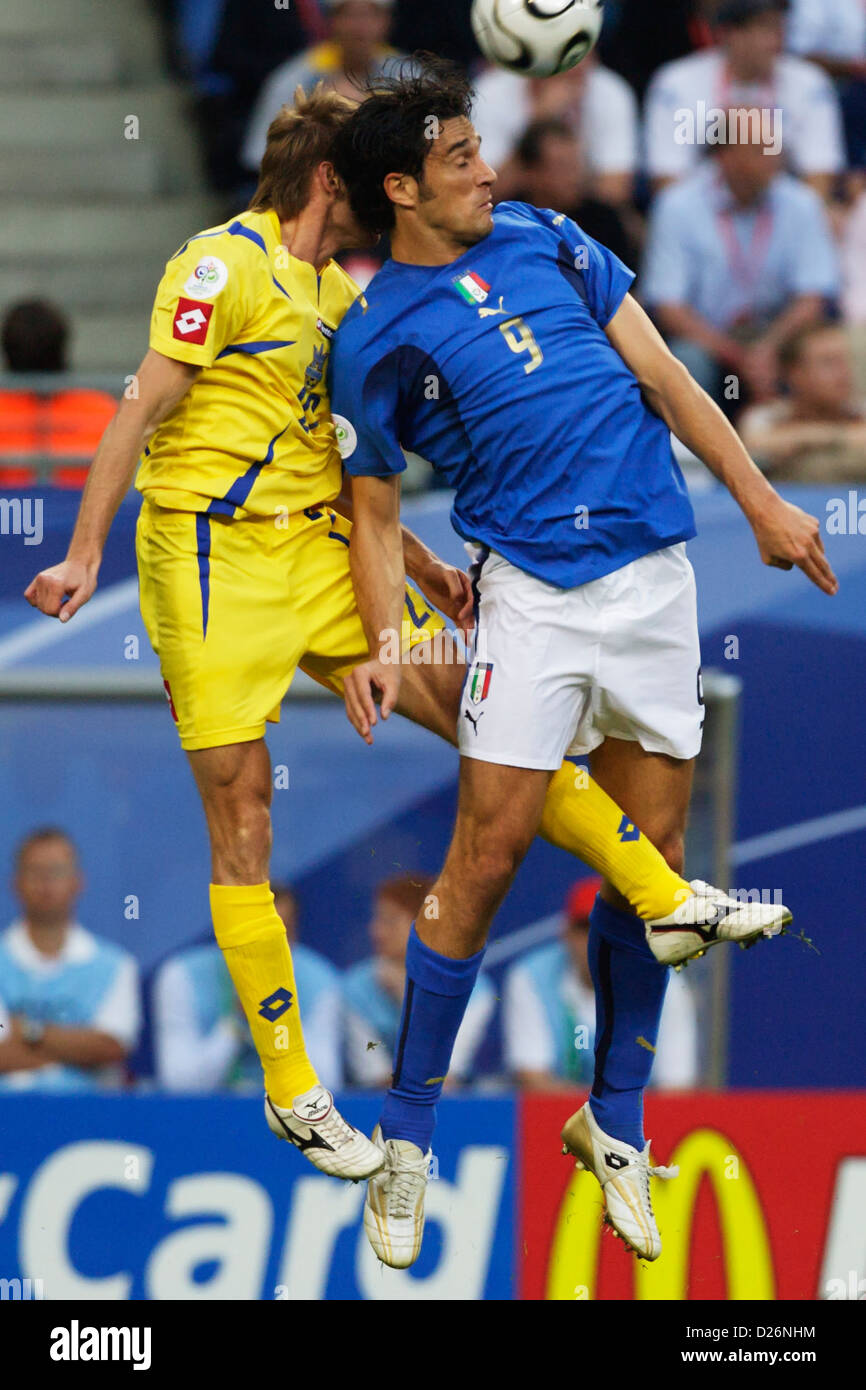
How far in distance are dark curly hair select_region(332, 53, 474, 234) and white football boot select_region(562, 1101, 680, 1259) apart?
2.10 meters

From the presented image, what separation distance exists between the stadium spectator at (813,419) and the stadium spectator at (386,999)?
1961mm

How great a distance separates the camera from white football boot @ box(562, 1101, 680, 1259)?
4812 millimetres

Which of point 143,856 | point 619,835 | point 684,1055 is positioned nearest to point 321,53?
point 143,856

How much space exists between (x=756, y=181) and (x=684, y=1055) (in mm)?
3385

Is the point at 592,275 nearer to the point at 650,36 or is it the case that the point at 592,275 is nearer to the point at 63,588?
the point at 63,588

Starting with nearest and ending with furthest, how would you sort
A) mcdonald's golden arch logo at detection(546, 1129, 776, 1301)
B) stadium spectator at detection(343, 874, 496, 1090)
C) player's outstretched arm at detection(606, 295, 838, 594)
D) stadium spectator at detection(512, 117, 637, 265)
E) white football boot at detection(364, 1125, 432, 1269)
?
player's outstretched arm at detection(606, 295, 838, 594), white football boot at detection(364, 1125, 432, 1269), mcdonald's golden arch logo at detection(546, 1129, 776, 1301), stadium spectator at detection(343, 874, 496, 1090), stadium spectator at detection(512, 117, 637, 265)

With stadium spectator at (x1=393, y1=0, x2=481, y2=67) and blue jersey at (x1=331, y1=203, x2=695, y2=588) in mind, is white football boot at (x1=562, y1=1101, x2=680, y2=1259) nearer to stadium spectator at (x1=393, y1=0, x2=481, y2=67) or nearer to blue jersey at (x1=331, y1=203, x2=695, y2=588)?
blue jersey at (x1=331, y1=203, x2=695, y2=588)

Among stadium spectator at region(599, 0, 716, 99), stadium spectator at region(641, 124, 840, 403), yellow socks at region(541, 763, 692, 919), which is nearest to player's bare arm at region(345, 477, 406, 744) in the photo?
yellow socks at region(541, 763, 692, 919)

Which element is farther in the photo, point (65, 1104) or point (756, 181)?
point (756, 181)

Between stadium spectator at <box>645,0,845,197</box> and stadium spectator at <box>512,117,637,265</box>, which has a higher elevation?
stadium spectator at <box>645,0,845,197</box>

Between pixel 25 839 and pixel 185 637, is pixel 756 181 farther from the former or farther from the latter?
pixel 185 637

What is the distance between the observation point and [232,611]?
14.9 ft

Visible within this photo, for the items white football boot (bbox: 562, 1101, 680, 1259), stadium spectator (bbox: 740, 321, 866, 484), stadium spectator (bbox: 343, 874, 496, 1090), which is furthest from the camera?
stadium spectator (bbox: 740, 321, 866, 484)
